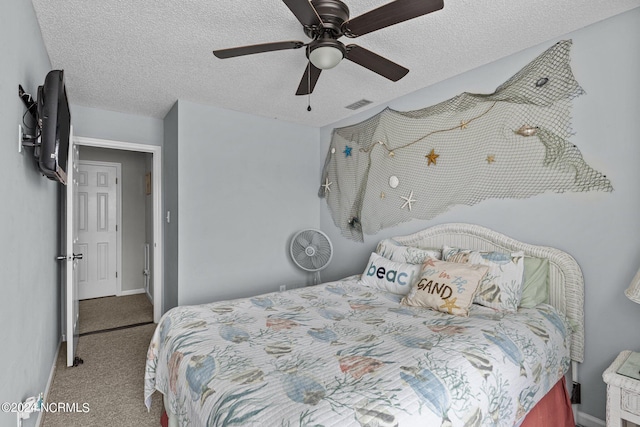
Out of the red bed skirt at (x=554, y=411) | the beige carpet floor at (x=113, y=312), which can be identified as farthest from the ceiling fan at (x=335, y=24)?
the beige carpet floor at (x=113, y=312)

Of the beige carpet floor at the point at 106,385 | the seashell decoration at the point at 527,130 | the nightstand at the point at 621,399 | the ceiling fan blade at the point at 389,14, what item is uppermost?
the ceiling fan blade at the point at 389,14

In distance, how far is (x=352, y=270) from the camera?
3.66 metres

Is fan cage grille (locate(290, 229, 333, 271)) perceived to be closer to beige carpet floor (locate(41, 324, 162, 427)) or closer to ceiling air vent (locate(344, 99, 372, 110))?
ceiling air vent (locate(344, 99, 372, 110))

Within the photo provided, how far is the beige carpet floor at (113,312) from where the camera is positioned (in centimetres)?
375

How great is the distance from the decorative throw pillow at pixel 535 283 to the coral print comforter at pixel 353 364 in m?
0.07

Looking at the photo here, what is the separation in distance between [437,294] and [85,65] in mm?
3073

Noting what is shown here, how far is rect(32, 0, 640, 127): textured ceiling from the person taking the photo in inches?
71.6

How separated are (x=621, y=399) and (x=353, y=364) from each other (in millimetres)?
1255

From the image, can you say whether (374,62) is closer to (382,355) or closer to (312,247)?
(382,355)

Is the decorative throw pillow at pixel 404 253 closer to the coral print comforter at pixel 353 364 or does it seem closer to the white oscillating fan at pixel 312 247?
the coral print comforter at pixel 353 364

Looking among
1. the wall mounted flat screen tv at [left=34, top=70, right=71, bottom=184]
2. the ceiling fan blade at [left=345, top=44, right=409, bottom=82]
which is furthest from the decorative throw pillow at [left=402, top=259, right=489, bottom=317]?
the wall mounted flat screen tv at [left=34, top=70, right=71, bottom=184]

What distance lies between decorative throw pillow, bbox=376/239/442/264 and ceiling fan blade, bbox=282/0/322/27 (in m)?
1.80

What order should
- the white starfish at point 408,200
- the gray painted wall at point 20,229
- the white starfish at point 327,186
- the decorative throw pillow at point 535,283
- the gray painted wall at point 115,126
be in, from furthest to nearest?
the white starfish at point 327,186, the gray painted wall at point 115,126, the white starfish at point 408,200, the decorative throw pillow at point 535,283, the gray painted wall at point 20,229

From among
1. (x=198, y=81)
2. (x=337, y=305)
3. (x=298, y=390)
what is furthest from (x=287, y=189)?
→ (x=298, y=390)
